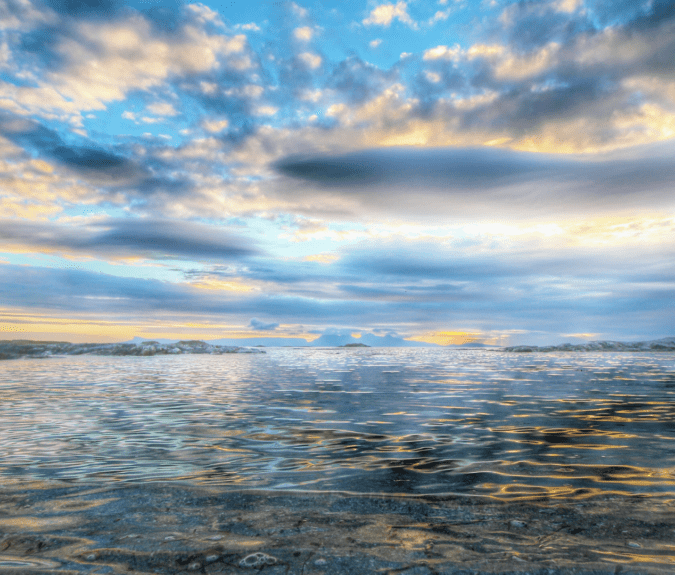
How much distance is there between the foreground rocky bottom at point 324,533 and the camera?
12.1 feet

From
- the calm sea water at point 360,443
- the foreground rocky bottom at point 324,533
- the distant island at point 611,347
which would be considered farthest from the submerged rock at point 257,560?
the distant island at point 611,347

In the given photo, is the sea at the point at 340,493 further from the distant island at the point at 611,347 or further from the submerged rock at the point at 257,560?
the distant island at the point at 611,347

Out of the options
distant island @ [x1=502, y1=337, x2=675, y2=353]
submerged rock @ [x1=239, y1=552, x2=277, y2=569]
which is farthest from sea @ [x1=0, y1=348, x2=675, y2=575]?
distant island @ [x1=502, y1=337, x2=675, y2=353]

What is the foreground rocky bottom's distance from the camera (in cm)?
368

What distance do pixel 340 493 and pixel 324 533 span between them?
144 cm

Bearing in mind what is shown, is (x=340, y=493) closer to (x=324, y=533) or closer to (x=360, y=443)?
(x=324, y=533)

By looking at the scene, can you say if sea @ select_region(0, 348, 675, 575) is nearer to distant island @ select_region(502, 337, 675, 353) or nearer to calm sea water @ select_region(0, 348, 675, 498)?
calm sea water @ select_region(0, 348, 675, 498)

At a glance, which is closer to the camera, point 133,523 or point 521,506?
point 133,523

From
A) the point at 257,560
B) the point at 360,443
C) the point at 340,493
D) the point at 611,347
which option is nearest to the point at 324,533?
the point at 257,560

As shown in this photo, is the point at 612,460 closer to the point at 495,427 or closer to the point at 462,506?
the point at 495,427

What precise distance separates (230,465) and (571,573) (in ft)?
19.0

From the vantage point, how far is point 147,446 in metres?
8.96

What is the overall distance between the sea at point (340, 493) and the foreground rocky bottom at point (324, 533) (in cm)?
2

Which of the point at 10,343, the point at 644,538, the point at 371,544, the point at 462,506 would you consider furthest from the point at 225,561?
the point at 10,343
